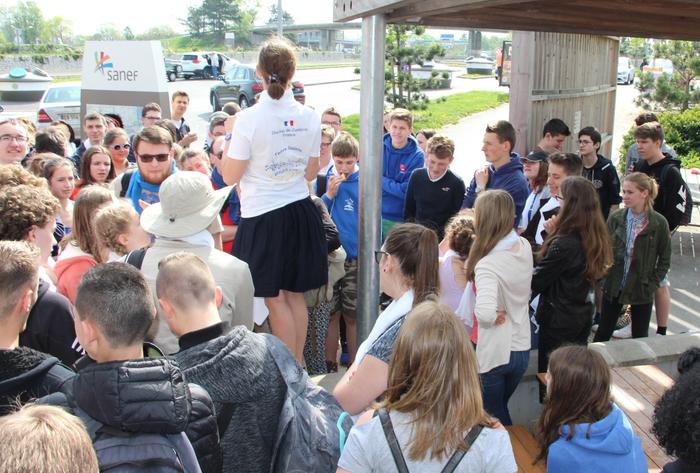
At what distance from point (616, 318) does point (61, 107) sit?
14.2m

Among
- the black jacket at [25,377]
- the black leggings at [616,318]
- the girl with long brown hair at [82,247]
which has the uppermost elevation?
the girl with long brown hair at [82,247]

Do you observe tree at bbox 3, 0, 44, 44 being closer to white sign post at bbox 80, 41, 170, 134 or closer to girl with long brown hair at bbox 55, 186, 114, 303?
white sign post at bbox 80, 41, 170, 134

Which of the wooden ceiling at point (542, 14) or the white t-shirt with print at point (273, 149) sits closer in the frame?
the wooden ceiling at point (542, 14)

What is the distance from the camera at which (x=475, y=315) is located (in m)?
3.81

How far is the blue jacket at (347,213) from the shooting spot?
5355mm

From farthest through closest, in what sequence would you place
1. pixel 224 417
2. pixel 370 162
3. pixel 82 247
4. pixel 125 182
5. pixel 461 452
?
1. pixel 125 182
2. pixel 370 162
3. pixel 82 247
4. pixel 224 417
5. pixel 461 452

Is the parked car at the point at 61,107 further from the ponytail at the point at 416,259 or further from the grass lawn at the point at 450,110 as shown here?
the ponytail at the point at 416,259

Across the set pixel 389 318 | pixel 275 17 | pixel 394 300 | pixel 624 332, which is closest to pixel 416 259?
pixel 394 300

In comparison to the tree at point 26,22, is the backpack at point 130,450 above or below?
below

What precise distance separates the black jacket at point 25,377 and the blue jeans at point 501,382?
2375 mm

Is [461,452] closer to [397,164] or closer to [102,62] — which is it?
[397,164]

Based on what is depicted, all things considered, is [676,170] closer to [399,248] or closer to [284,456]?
[399,248]

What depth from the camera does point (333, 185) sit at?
210 inches

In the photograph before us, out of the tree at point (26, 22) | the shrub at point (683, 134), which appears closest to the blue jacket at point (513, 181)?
the shrub at point (683, 134)
